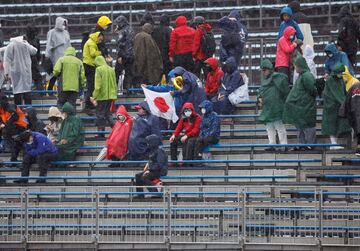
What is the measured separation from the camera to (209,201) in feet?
113

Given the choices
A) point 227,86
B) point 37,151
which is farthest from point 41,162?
point 227,86

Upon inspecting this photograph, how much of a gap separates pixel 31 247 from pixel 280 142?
534 centimetres

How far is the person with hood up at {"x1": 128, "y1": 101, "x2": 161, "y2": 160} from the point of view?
3722 centimetres

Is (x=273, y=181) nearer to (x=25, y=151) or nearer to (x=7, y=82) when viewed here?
(x=25, y=151)

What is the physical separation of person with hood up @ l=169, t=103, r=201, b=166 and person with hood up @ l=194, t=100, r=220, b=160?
10cm

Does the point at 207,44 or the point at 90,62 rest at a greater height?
the point at 207,44

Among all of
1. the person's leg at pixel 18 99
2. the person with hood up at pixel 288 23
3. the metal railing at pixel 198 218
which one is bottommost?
the metal railing at pixel 198 218

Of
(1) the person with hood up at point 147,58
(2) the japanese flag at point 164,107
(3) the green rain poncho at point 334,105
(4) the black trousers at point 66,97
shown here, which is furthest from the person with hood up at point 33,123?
(3) the green rain poncho at point 334,105

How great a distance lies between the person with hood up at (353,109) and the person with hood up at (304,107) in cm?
76

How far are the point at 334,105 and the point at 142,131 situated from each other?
11.0ft

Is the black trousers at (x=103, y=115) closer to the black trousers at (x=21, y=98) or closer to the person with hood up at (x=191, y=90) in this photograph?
the person with hood up at (x=191, y=90)

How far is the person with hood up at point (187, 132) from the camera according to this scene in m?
37.2

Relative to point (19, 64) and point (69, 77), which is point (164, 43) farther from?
point (19, 64)

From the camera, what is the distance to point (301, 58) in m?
37.5
